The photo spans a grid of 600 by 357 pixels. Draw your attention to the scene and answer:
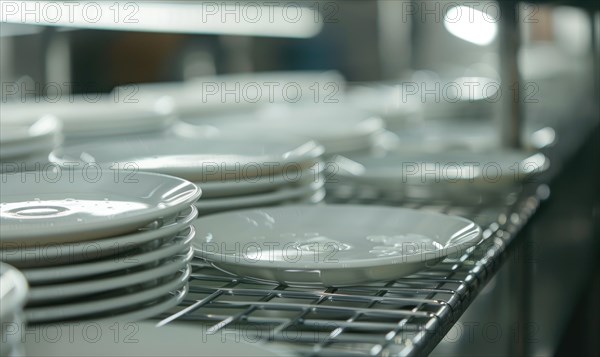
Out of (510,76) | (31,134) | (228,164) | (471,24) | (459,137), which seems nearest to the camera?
(228,164)

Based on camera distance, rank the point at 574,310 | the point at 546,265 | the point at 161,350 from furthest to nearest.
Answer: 1. the point at 574,310
2. the point at 546,265
3. the point at 161,350

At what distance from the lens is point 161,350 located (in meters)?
0.47

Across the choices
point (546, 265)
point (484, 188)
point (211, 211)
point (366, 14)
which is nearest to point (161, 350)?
point (211, 211)

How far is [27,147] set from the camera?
3.01 feet

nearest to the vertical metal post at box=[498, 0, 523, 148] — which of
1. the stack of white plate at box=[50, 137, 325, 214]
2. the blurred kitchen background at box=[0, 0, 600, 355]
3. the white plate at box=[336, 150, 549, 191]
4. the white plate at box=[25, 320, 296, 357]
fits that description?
the blurred kitchen background at box=[0, 0, 600, 355]

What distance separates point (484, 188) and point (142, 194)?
0.42 m

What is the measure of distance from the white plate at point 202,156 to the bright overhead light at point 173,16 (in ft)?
1.91

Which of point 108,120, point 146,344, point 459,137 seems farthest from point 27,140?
point 459,137

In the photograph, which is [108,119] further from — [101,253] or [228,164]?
[101,253]

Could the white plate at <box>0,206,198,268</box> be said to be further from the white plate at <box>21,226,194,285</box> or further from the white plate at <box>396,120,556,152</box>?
the white plate at <box>396,120,556,152</box>

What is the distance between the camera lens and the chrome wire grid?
0.49 meters

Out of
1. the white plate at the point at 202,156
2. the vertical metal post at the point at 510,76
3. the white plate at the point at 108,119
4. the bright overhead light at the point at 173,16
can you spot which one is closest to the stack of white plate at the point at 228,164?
the white plate at the point at 202,156

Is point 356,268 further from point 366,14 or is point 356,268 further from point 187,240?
point 366,14

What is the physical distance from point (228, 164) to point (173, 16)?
167 centimetres
